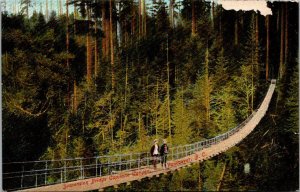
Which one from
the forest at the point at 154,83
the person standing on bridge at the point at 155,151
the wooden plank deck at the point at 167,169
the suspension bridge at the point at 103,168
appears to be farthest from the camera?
the person standing on bridge at the point at 155,151

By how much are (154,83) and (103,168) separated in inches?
70.3

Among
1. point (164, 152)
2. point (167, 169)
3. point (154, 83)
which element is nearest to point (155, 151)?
point (164, 152)

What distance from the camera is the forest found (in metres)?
9.27

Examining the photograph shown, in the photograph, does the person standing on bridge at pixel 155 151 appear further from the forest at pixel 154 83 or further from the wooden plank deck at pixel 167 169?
the wooden plank deck at pixel 167 169

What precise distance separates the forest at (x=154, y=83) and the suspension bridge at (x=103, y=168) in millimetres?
125

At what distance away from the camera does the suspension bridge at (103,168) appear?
29.3 ft

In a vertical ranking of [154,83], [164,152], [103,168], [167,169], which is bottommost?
[167,169]

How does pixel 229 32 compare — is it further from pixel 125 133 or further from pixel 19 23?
pixel 19 23

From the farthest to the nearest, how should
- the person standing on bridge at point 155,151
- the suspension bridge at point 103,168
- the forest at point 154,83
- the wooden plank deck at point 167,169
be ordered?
the person standing on bridge at point 155,151 → the forest at point 154,83 → the wooden plank deck at point 167,169 → the suspension bridge at point 103,168

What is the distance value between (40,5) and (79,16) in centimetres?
69

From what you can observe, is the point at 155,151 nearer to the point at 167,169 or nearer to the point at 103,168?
the point at 167,169

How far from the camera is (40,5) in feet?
30.8

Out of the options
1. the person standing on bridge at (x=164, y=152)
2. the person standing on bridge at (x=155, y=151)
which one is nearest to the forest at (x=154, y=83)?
the person standing on bridge at (x=155, y=151)

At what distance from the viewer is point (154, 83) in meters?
9.87
